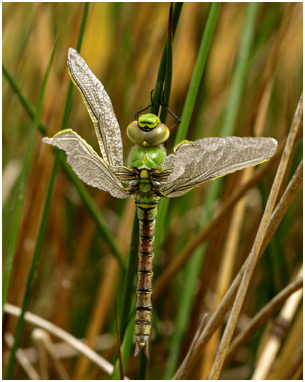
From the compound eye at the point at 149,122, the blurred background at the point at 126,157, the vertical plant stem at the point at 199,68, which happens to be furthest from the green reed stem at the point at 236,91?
the compound eye at the point at 149,122

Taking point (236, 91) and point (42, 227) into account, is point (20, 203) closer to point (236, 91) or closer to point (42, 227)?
point (42, 227)

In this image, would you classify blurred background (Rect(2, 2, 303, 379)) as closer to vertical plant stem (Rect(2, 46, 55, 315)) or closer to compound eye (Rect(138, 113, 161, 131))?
vertical plant stem (Rect(2, 46, 55, 315))

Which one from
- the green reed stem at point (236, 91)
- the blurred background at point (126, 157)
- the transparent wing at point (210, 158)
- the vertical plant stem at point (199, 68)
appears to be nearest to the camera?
the transparent wing at point (210, 158)

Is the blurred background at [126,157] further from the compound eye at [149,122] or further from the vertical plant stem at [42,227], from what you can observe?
the compound eye at [149,122]

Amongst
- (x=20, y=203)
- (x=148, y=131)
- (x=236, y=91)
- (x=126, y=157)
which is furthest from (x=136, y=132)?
(x=126, y=157)

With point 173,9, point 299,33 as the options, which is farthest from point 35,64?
point 173,9

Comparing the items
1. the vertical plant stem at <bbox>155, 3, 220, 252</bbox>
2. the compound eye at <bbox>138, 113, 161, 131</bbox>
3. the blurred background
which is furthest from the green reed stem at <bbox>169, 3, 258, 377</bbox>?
the compound eye at <bbox>138, 113, 161, 131</bbox>
